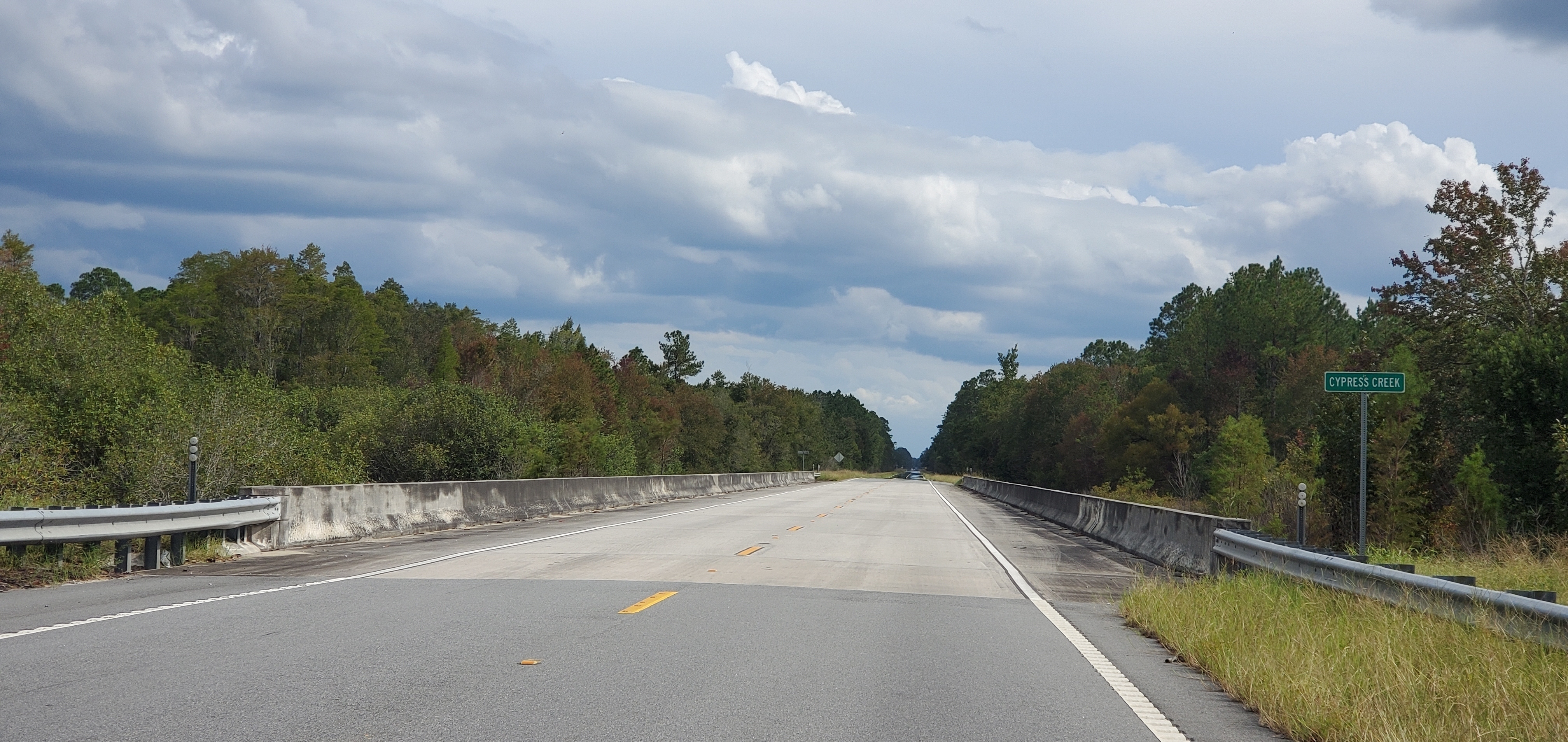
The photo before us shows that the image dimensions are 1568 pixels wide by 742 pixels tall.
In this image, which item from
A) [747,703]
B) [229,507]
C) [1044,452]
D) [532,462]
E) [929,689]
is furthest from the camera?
[1044,452]

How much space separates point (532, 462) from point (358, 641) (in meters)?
34.7

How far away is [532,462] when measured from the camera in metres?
43.3

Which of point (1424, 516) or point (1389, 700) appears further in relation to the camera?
point (1424, 516)

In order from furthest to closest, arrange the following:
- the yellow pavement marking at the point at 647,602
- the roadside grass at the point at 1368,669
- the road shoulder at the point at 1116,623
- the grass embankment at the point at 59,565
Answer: the grass embankment at the point at 59,565 < the yellow pavement marking at the point at 647,602 < the road shoulder at the point at 1116,623 < the roadside grass at the point at 1368,669

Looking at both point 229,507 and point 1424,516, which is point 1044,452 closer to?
point 1424,516

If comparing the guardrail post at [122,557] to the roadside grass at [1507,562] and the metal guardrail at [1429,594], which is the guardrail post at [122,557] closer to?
the metal guardrail at [1429,594]

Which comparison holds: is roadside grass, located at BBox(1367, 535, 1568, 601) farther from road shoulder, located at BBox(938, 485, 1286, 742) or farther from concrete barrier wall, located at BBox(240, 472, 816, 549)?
concrete barrier wall, located at BBox(240, 472, 816, 549)

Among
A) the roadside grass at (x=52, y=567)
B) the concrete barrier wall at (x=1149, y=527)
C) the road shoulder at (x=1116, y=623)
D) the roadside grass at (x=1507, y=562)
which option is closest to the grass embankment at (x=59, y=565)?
A: the roadside grass at (x=52, y=567)

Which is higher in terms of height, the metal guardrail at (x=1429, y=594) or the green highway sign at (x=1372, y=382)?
the green highway sign at (x=1372, y=382)

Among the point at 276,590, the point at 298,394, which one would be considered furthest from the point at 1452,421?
the point at 298,394

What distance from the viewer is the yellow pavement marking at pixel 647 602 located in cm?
1130

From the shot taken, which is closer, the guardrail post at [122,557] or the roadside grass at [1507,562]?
the roadside grass at [1507,562]

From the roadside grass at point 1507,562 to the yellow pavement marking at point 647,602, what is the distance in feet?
23.1

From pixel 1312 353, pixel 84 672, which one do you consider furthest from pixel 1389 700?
pixel 1312 353
